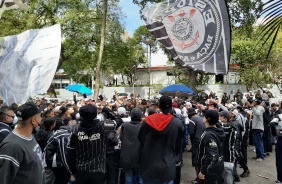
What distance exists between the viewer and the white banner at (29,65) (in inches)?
318

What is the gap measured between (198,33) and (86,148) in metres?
4.28

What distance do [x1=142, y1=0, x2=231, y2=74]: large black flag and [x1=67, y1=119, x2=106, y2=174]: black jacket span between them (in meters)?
3.39

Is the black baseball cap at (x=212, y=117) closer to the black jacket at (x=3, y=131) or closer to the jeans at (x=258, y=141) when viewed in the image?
the black jacket at (x=3, y=131)

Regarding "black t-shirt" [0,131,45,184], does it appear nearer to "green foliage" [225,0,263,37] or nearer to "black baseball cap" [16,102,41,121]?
"black baseball cap" [16,102,41,121]

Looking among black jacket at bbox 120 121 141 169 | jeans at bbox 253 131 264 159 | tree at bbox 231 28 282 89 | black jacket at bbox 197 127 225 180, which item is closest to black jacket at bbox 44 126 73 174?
black jacket at bbox 120 121 141 169

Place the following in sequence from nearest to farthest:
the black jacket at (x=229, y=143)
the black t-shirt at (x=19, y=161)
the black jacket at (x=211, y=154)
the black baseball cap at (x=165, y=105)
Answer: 1. the black t-shirt at (x=19, y=161)
2. the black baseball cap at (x=165, y=105)
3. the black jacket at (x=211, y=154)
4. the black jacket at (x=229, y=143)

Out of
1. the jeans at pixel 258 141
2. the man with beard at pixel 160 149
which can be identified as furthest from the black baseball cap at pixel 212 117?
the jeans at pixel 258 141

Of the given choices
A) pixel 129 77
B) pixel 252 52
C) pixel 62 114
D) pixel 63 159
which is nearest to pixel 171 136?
pixel 63 159

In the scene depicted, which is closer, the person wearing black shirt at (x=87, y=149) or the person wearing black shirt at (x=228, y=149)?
the person wearing black shirt at (x=87, y=149)

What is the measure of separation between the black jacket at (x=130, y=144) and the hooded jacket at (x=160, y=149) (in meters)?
1.19

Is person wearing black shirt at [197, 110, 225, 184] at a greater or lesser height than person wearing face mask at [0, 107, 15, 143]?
lesser

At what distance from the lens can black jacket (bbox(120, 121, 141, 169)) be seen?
549 centimetres

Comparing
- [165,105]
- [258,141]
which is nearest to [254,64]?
[258,141]

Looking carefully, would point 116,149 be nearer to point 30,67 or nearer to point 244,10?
point 30,67
